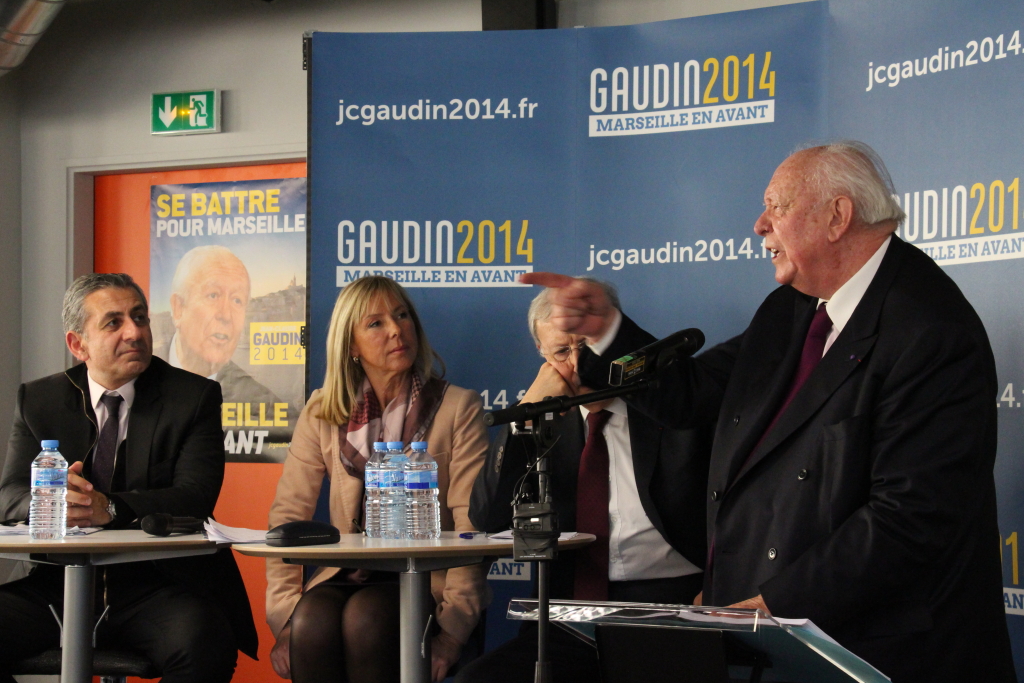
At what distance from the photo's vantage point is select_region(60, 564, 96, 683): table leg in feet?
9.25

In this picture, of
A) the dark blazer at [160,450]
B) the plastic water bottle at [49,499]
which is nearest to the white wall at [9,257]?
the dark blazer at [160,450]

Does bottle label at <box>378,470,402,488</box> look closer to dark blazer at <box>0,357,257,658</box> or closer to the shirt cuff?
the shirt cuff

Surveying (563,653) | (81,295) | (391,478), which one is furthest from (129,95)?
(563,653)

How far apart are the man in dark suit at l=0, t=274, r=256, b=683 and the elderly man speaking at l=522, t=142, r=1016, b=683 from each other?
160 cm

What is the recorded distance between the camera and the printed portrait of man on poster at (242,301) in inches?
193

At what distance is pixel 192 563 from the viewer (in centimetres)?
326

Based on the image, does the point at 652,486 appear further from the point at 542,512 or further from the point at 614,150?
the point at 614,150

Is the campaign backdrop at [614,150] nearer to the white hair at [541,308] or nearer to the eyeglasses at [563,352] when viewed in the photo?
the white hair at [541,308]

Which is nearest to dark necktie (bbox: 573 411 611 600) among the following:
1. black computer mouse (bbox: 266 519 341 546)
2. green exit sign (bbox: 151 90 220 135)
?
black computer mouse (bbox: 266 519 341 546)

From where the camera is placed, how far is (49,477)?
9.34 feet

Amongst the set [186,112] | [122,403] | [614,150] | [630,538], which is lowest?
[630,538]

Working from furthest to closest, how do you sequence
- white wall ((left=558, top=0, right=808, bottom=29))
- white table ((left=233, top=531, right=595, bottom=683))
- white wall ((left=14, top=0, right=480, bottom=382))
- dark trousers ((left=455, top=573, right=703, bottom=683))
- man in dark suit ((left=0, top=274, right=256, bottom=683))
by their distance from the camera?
white wall ((left=14, top=0, right=480, bottom=382)), white wall ((left=558, top=0, right=808, bottom=29)), man in dark suit ((left=0, top=274, right=256, bottom=683)), dark trousers ((left=455, top=573, right=703, bottom=683)), white table ((left=233, top=531, right=595, bottom=683))

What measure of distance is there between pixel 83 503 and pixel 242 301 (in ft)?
6.80

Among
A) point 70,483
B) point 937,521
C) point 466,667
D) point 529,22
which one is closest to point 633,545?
point 466,667
